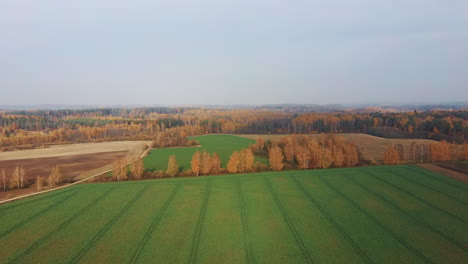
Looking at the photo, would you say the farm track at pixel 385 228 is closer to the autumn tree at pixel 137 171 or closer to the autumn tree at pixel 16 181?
the autumn tree at pixel 137 171

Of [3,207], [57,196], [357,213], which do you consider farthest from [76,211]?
[357,213]

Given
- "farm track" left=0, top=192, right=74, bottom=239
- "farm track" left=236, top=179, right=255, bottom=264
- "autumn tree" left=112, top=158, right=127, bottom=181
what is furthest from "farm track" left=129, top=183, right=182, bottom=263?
"farm track" left=0, top=192, right=74, bottom=239

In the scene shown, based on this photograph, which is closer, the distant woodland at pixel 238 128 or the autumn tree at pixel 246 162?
the autumn tree at pixel 246 162

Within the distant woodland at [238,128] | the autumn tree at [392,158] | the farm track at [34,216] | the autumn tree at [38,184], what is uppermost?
the distant woodland at [238,128]

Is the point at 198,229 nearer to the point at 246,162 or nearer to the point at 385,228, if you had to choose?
the point at 385,228

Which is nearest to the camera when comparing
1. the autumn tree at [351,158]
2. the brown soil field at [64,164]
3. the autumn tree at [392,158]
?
the brown soil field at [64,164]

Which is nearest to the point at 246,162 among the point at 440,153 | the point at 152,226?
the point at 152,226

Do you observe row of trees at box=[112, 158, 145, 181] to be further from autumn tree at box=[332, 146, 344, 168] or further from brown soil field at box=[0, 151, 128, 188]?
autumn tree at box=[332, 146, 344, 168]

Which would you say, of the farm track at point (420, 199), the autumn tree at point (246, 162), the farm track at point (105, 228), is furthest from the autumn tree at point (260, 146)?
the farm track at point (105, 228)

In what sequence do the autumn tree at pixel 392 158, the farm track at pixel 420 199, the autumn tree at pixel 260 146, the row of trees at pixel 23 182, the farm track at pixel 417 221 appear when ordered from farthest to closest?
the autumn tree at pixel 260 146 < the autumn tree at pixel 392 158 < the row of trees at pixel 23 182 < the farm track at pixel 420 199 < the farm track at pixel 417 221
